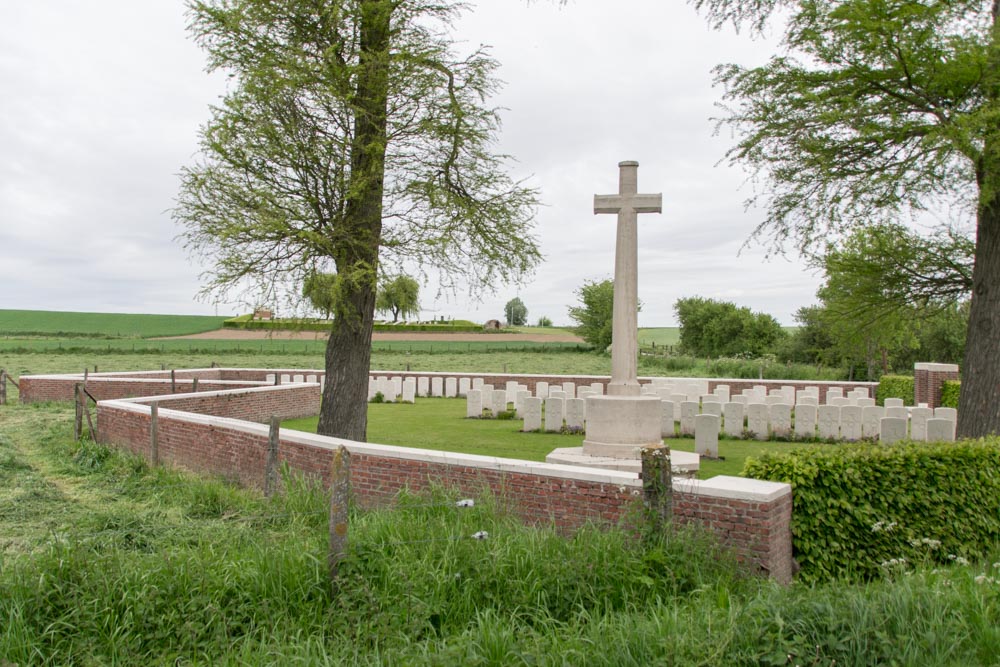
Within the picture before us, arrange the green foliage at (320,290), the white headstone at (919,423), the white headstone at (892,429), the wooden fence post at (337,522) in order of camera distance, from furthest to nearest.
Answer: the white headstone at (919,423)
the white headstone at (892,429)
the green foliage at (320,290)
the wooden fence post at (337,522)

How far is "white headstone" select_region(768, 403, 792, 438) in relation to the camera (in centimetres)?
1416

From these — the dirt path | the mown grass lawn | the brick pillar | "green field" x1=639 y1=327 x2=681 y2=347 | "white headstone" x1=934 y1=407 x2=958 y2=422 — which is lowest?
the mown grass lawn

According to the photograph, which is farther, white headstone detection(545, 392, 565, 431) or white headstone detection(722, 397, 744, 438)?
white headstone detection(545, 392, 565, 431)

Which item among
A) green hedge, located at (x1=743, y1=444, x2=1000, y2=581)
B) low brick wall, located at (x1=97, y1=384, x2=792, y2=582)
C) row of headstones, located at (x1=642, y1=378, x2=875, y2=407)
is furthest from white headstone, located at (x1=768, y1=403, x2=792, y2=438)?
low brick wall, located at (x1=97, y1=384, x2=792, y2=582)

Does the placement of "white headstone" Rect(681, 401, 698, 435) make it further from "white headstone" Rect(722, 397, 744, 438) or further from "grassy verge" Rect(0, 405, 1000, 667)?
"grassy verge" Rect(0, 405, 1000, 667)

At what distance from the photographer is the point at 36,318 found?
207 ft

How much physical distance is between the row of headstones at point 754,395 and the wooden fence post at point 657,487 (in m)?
10.6

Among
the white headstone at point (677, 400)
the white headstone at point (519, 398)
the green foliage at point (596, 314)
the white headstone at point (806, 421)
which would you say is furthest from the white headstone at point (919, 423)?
the green foliage at point (596, 314)

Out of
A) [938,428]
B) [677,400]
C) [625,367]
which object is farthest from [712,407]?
[625,367]

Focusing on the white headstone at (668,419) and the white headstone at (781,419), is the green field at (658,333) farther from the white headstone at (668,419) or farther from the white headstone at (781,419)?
the white headstone at (781,419)

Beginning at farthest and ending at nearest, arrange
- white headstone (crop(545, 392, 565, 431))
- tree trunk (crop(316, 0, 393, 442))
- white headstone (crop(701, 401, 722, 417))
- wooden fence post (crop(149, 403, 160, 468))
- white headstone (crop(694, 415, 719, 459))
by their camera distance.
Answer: white headstone (crop(701, 401, 722, 417))
white headstone (crop(545, 392, 565, 431))
white headstone (crop(694, 415, 719, 459))
wooden fence post (crop(149, 403, 160, 468))
tree trunk (crop(316, 0, 393, 442))

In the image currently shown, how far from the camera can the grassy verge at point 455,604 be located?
3705 mm

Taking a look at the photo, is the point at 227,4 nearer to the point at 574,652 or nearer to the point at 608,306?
the point at 574,652

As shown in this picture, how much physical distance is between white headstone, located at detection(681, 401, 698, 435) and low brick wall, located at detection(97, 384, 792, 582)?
322 inches
